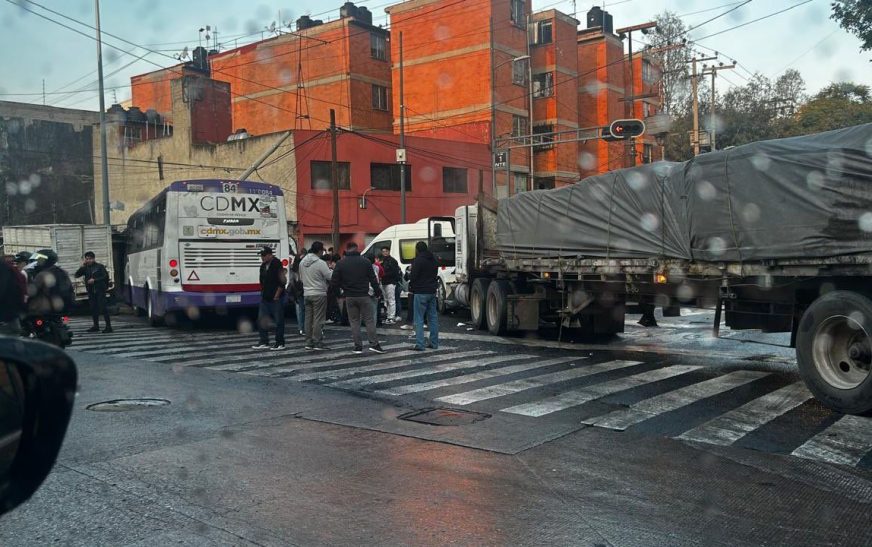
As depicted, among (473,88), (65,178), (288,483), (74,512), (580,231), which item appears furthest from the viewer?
(65,178)

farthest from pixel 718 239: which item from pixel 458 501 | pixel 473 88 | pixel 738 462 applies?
pixel 473 88

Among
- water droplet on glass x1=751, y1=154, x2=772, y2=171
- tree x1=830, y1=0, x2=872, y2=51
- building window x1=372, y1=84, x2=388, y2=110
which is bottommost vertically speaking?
water droplet on glass x1=751, y1=154, x2=772, y2=171

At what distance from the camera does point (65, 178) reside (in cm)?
5109

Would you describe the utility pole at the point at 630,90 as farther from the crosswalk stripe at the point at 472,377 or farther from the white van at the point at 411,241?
the crosswalk stripe at the point at 472,377

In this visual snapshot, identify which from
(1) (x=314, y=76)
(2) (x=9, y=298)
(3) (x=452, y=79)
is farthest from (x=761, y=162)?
(1) (x=314, y=76)

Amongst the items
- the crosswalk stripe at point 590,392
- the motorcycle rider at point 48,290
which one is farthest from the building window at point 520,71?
the motorcycle rider at point 48,290

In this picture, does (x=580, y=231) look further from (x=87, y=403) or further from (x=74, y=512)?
(x=74, y=512)

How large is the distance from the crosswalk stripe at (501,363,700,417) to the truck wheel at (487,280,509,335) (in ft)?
15.6

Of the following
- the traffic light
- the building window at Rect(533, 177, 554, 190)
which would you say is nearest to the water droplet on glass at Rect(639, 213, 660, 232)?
the traffic light

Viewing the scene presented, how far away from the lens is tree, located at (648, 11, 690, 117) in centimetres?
5084

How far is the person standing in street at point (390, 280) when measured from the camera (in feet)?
59.7

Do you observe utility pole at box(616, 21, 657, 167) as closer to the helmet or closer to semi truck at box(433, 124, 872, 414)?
semi truck at box(433, 124, 872, 414)

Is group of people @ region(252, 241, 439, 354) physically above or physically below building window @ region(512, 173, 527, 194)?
below

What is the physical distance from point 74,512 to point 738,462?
4.83 m
